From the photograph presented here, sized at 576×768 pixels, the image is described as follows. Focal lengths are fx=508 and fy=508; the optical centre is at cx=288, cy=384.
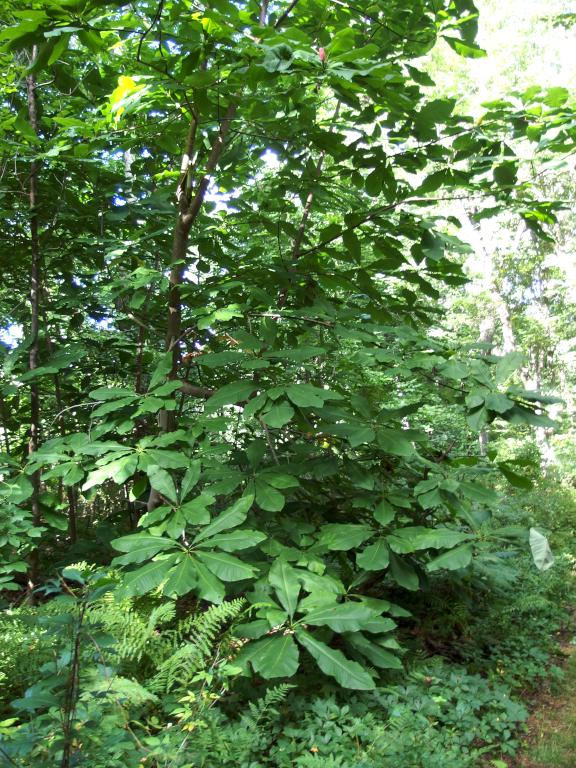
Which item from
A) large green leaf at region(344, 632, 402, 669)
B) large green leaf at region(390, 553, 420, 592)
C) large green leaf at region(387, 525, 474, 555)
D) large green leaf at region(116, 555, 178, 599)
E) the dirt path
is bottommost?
the dirt path

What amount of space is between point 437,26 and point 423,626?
3.78m

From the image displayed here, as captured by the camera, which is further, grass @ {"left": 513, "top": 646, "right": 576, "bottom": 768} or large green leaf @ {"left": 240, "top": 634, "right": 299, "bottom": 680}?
grass @ {"left": 513, "top": 646, "right": 576, "bottom": 768}

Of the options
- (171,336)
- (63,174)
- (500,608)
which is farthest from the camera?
(500,608)

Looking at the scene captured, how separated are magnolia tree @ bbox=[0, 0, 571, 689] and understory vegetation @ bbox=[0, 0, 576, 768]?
2 centimetres

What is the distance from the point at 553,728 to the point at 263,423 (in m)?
2.47

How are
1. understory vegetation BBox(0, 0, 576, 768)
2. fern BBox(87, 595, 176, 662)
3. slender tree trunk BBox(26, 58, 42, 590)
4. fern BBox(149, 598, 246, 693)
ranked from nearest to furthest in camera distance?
understory vegetation BBox(0, 0, 576, 768) < fern BBox(149, 598, 246, 693) < fern BBox(87, 595, 176, 662) < slender tree trunk BBox(26, 58, 42, 590)

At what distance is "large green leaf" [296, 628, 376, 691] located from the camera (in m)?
1.91

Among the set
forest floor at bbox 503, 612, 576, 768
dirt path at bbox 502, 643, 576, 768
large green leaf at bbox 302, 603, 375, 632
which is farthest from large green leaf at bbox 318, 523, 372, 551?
forest floor at bbox 503, 612, 576, 768

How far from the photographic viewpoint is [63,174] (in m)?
3.73

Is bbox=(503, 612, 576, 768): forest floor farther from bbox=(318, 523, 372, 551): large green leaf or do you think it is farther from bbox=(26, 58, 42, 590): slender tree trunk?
bbox=(26, 58, 42, 590): slender tree trunk

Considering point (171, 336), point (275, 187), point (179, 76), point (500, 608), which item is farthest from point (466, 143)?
point (500, 608)

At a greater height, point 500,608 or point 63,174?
point 63,174

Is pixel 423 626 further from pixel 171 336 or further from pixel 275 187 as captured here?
pixel 275 187

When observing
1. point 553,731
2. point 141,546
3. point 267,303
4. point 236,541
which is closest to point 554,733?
point 553,731
